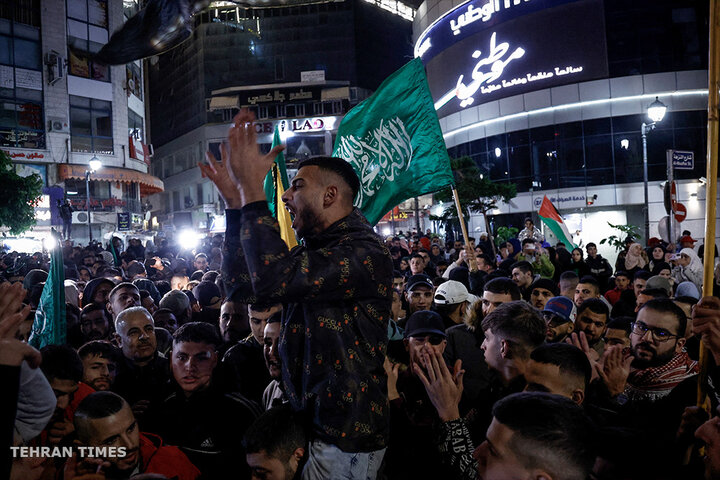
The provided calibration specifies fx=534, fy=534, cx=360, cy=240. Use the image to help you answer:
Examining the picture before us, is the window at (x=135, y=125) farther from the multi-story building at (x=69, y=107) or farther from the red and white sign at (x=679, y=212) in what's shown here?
the red and white sign at (x=679, y=212)

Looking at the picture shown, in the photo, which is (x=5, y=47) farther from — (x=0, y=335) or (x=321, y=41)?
(x=0, y=335)

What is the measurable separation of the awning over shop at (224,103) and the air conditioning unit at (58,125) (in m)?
22.7

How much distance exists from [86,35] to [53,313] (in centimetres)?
3609

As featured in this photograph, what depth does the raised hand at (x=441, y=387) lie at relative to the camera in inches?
101

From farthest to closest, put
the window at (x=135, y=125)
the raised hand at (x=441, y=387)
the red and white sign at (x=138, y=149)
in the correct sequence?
1. the window at (x=135, y=125)
2. the red and white sign at (x=138, y=149)
3. the raised hand at (x=441, y=387)

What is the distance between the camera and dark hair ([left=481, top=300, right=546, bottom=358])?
3283 millimetres

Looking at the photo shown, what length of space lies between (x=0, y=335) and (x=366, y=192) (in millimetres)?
3978

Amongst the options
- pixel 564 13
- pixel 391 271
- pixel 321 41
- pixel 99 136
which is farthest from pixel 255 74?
pixel 391 271

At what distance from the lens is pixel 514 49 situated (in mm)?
31406

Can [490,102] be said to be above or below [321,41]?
below

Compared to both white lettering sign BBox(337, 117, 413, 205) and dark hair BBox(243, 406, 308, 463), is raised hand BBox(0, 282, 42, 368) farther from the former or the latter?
white lettering sign BBox(337, 117, 413, 205)

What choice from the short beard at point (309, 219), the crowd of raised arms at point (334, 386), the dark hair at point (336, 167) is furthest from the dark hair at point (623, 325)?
the short beard at point (309, 219)

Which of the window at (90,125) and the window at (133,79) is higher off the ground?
the window at (133,79)

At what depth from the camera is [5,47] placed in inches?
1212
